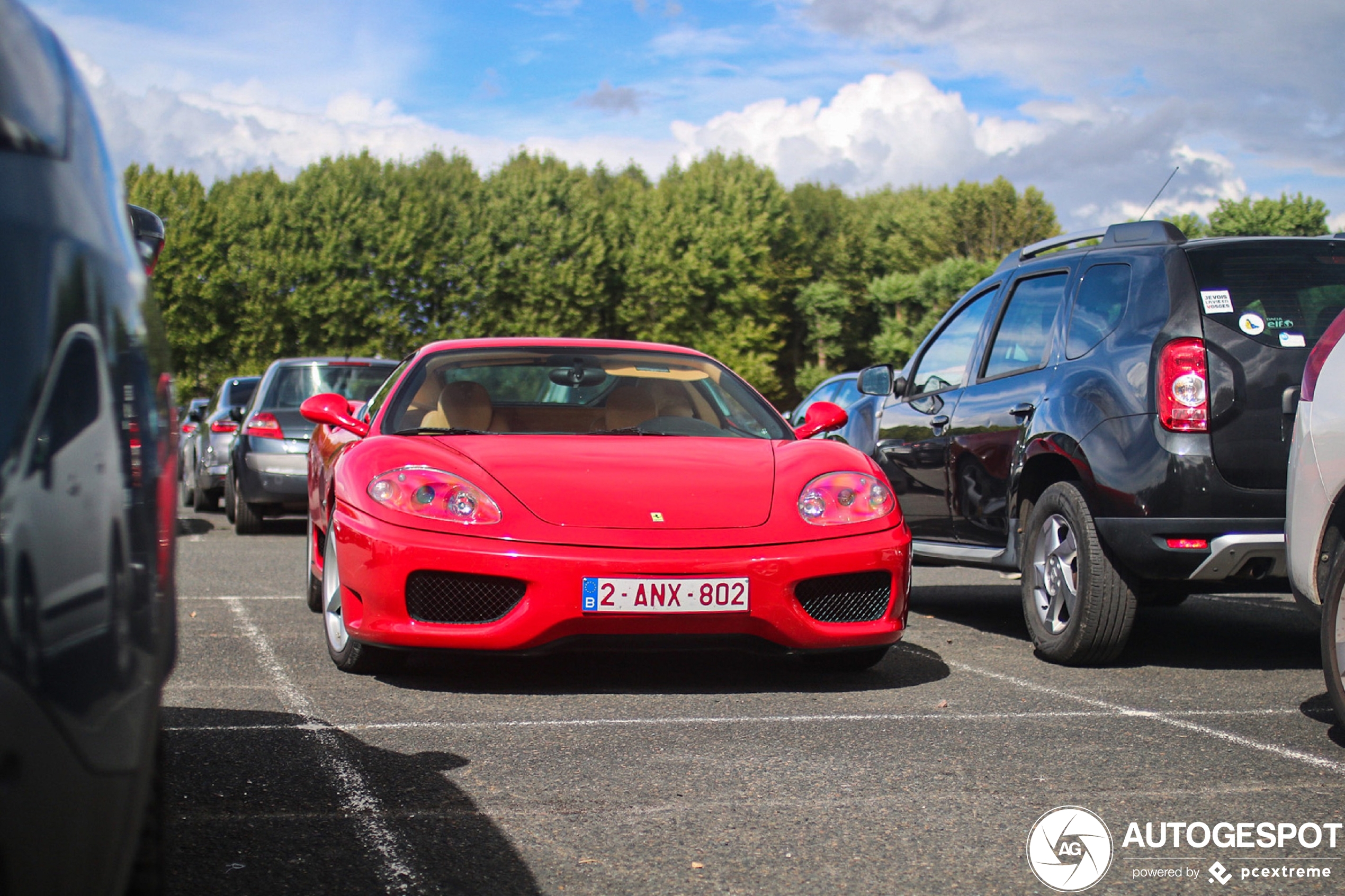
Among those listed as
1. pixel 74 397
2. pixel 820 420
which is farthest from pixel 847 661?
pixel 74 397

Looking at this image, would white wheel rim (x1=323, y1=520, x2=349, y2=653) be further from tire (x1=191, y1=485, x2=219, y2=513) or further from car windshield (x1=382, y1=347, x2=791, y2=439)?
tire (x1=191, y1=485, x2=219, y2=513)

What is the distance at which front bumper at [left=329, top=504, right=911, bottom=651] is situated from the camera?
5191mm

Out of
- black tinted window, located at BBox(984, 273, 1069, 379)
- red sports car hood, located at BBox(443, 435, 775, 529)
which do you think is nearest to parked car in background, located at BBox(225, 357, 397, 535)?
black tinted window, located at BBox(984, 273, 1069, 379)

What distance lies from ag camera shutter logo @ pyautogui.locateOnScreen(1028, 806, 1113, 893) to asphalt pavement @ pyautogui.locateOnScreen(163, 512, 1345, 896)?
0.13 feet

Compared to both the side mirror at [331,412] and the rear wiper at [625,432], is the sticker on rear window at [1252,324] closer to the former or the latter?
the rear wiper at [625,432]

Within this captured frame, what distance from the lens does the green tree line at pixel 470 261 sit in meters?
59.9

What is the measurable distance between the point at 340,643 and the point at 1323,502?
357cm

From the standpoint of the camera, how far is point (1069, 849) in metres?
3.49

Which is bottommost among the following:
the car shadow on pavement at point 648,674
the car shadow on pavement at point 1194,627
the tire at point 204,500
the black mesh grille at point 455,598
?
the tire at point 204,500

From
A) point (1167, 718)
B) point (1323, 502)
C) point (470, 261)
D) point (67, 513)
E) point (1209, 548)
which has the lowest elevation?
point (1167, 718)

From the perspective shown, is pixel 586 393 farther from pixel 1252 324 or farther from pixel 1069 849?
pixel 1069 849

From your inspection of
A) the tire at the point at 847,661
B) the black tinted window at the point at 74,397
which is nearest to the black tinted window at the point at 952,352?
the tire at the point at 847,661

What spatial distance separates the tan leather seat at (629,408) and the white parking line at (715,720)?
1863mm

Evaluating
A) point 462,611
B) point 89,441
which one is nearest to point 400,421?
point 462,611
